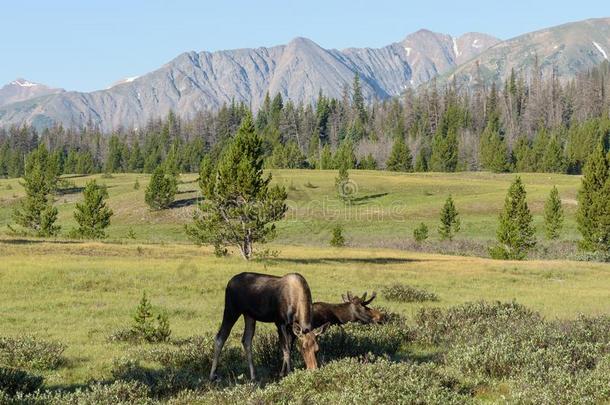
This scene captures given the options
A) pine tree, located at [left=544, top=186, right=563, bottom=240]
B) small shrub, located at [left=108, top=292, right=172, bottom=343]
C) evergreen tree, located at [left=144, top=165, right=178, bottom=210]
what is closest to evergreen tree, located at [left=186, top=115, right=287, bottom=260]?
small shrub, located at [left=108, top=292, right=172, bottom=343]

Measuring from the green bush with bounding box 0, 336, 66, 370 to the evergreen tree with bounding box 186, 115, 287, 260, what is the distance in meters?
24.8

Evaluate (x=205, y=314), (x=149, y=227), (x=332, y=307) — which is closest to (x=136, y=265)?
(x=205, y=314)

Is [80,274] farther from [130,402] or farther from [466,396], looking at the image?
[466,396]

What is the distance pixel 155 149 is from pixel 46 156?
80.5m

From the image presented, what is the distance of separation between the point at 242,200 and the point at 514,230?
24137mm

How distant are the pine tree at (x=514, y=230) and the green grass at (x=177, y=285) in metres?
8.34

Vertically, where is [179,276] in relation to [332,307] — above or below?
below

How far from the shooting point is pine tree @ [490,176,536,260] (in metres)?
51.9

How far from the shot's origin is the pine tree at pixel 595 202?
52750 millimetres

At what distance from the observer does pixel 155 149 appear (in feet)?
602

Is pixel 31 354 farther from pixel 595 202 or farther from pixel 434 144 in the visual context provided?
pixel 434 144

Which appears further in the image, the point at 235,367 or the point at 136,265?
the point at 136,265

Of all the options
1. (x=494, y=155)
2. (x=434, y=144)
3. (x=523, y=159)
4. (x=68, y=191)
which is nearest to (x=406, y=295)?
(x=68, y=191)

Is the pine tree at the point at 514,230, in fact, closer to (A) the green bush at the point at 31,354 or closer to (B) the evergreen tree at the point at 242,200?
(B) the evergreen tree at the point at 242,200
